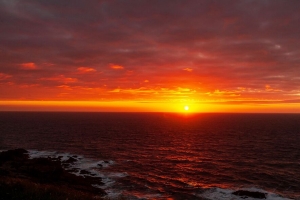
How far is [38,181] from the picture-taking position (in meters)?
34.6

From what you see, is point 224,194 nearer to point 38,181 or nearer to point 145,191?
point 145,191

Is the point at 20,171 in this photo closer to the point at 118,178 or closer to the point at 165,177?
the point at 118,178

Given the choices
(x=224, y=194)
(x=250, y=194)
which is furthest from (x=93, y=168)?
(x=250, y=194)

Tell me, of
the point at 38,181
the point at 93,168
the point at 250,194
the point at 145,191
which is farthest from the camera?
the point at 93,168

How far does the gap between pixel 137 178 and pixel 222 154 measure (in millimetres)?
31049

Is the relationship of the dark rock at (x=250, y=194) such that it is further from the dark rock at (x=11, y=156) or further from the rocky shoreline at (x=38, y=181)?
the dark rock at (x=11, y=156)

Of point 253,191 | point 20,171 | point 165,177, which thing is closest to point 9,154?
point 20,171

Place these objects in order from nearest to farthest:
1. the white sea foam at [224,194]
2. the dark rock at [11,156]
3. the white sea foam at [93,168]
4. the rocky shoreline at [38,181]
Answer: the rocky shoreline at [38,181] → the white sea foam at [224,194] → the white sea foam at [93,168] → the dark rock at [11,156]

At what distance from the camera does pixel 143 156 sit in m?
60.9

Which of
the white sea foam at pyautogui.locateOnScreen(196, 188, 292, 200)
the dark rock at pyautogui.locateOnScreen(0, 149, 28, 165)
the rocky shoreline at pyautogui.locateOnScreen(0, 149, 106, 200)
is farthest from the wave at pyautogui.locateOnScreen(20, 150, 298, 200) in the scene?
the dark rock at pyautogui.locateOnScreen(0, 149, 28, 165)

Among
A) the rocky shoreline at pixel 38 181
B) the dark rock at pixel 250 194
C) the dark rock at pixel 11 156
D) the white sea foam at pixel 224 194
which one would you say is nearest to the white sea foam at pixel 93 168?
the rocky shoreline at pixel 38 181

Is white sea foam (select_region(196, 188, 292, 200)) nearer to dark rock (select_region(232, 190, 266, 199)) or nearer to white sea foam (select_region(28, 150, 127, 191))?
dark rock (select_region(232, 190, 266, 199))

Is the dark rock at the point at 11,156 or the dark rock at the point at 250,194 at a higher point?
the dark rock at the point at 11,156

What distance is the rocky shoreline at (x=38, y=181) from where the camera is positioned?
62.3 ft
